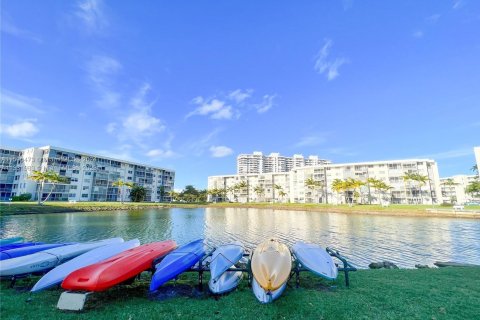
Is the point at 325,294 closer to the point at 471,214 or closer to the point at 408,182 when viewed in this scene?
the point at 471,214

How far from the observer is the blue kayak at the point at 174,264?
19.6ft

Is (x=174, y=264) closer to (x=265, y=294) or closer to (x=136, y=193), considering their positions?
(x=265, y=294)

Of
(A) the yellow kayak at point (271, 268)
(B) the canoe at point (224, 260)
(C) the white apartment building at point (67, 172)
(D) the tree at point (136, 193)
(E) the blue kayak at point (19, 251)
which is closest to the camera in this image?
(A) the yellow kayak at point (271, 268)

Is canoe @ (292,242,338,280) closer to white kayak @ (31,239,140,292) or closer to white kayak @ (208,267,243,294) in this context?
white kayak @ (208,267,243,294)

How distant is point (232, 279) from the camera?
6680mm

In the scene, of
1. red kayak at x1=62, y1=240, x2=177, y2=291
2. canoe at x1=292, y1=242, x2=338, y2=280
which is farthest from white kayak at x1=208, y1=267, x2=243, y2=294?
red kayak at x1=62, y1=240, x2=177, y2=291

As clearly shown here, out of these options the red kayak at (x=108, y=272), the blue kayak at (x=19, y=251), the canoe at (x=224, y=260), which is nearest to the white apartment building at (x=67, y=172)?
the blue kayak at (x=19, y=251)

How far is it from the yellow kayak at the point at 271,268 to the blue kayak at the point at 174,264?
191cm

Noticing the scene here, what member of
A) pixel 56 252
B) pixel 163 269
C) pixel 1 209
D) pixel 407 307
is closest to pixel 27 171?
pixel 1 209

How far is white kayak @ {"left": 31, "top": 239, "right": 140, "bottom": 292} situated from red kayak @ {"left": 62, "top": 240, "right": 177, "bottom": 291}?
68 cm

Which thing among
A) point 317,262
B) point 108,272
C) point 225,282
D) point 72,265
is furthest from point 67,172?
point 317,262

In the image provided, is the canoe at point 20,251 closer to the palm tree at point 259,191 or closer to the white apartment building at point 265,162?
the palm tree at point 259,191

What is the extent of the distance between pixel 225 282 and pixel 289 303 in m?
1.79

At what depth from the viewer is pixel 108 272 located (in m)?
5.75
